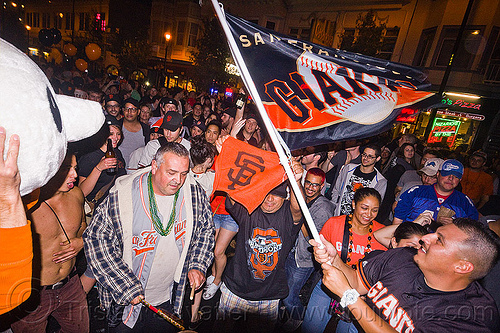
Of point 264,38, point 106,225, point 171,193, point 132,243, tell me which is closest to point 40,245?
point 106,225

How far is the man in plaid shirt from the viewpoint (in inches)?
108

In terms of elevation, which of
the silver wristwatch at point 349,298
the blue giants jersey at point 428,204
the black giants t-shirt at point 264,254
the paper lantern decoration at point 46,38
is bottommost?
the black giants t-shirt at point 264,254

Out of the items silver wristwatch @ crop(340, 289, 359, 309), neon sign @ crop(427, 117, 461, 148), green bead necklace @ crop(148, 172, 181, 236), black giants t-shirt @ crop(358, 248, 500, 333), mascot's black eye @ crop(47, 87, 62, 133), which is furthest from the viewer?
neon sign @ crop(427, 117, 461, 148)

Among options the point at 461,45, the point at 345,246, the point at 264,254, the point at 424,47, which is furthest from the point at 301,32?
the point at 264,254

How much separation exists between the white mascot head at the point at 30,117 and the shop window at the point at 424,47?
70.9 ft

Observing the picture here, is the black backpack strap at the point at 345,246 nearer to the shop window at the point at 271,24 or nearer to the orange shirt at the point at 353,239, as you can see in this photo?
the orange shirt at the point at 353,239

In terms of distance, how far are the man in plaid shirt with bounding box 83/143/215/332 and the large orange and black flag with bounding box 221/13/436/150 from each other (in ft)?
4.03

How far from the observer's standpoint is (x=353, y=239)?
3.61 meters

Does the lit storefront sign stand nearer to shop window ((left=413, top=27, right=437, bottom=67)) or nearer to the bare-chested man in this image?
shop window ((left=413, top=27, right=437, bottom=67))

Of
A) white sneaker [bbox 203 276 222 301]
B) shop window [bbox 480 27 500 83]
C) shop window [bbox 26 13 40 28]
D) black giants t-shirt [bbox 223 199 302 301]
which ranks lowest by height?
white sneaker [bbox 203 276 222 301]

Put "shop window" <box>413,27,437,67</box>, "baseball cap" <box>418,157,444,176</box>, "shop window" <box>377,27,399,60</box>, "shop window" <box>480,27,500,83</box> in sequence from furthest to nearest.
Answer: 1. "shop window" <box>377,27,399,60</box>
2. "shop window" <box>413,27,437,67</box>
3. "shop window" <box>480,27,500,83</box>
4. "baseball cap" <box>418,157,444,176</box>

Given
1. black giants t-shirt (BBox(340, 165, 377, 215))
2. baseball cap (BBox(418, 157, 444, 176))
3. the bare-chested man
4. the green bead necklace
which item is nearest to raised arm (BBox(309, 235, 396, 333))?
the green bead necklace

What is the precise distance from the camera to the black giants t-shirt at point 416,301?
6.86 ft

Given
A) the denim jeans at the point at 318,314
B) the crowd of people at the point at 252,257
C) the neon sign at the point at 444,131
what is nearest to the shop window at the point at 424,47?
the neon sign at the point at 444,131
